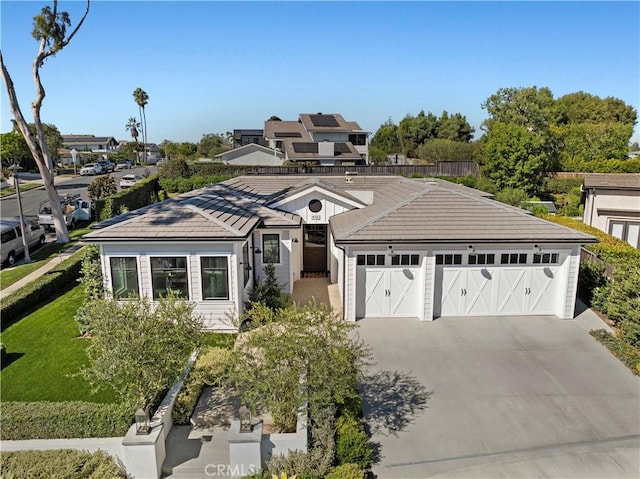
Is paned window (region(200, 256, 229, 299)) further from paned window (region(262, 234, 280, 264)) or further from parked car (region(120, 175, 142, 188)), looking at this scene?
parked car (region(120, 175, 142, 188))

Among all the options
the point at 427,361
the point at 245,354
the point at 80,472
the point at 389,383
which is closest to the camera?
the point at 80,472

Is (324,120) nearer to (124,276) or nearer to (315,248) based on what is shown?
(315,248)

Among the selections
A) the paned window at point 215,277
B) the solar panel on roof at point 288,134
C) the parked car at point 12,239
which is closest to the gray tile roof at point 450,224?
the paned window at point 215,277

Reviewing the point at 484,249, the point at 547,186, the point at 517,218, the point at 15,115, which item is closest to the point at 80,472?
the point at 484,249

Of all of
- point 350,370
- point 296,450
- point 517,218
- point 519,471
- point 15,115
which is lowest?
point 519,471

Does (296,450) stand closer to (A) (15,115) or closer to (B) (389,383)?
(B) (389,383)

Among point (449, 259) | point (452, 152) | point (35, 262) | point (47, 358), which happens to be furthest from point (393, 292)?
point (452, 152)
